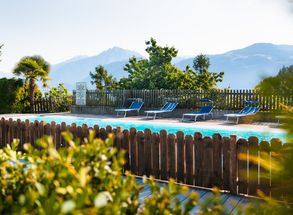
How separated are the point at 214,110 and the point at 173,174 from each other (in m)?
14.3

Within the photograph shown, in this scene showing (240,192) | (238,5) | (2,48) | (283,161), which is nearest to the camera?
(283,161)

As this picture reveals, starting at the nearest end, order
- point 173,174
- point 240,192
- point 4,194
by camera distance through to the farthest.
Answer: point 4,194 < point 240,192 < point 173,174

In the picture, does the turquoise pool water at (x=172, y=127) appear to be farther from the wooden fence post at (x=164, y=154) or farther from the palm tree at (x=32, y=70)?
the wooden fence post at (x=164, y=154)

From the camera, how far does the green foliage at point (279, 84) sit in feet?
3.11

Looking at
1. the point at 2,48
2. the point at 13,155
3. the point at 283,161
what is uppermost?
the point at 2,48

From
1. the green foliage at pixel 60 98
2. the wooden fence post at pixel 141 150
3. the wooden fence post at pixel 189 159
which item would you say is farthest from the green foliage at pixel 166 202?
the green foliage at pixel 60 98

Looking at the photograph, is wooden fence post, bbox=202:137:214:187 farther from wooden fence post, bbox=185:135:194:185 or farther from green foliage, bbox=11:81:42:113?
green foliage, bbox=11:81:42:113

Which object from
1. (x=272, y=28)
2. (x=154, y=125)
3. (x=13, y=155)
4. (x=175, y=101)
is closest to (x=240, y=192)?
(x=13, y=155)

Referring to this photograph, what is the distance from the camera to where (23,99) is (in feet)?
80.1

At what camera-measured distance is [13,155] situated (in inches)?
76.7

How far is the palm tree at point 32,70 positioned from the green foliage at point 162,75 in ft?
22.4

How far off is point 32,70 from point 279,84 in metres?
23.9

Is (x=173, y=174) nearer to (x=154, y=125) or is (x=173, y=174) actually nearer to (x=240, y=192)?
(x=240, y=192)

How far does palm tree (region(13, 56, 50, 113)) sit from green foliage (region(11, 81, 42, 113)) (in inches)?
17.9
